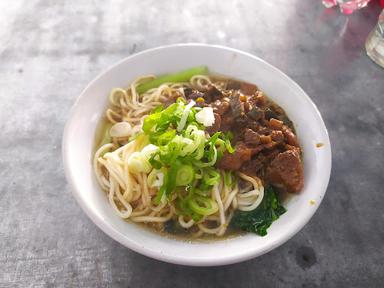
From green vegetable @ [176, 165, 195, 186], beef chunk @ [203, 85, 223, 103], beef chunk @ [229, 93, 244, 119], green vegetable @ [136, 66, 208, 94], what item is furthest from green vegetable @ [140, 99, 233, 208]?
green vegetable @ [136, 66, 208, 94]

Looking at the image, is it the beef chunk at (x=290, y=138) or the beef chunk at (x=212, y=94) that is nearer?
the beef chunk at (x=290, y=138)

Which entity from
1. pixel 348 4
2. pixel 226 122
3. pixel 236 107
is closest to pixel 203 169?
pixel 226 122

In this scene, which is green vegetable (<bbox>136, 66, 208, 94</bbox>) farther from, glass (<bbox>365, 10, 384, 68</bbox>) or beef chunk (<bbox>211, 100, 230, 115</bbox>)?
glass (<bbox>365, 10, 384, 68</bbox>)

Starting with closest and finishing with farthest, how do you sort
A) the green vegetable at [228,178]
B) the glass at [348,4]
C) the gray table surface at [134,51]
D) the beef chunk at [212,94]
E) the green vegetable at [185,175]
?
1. the green vegetable at [185,175]
2. the gray table surface at [134,51]
3. the green vegetable at [228,178]
4. the beef chunk at [212,94]
5. the glass at [348,4]

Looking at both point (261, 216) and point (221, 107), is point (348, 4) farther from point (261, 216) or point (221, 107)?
point (261, 216)

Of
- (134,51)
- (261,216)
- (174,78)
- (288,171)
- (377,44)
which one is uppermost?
(377,44)

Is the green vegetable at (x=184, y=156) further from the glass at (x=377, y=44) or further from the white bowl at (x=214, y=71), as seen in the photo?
the glass at (x=377, y=44)

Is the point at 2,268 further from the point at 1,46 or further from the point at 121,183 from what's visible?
the point at 1,46

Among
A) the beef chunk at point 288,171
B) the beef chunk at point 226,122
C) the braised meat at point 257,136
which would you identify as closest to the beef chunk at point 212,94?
the braised meat at point 257,136
